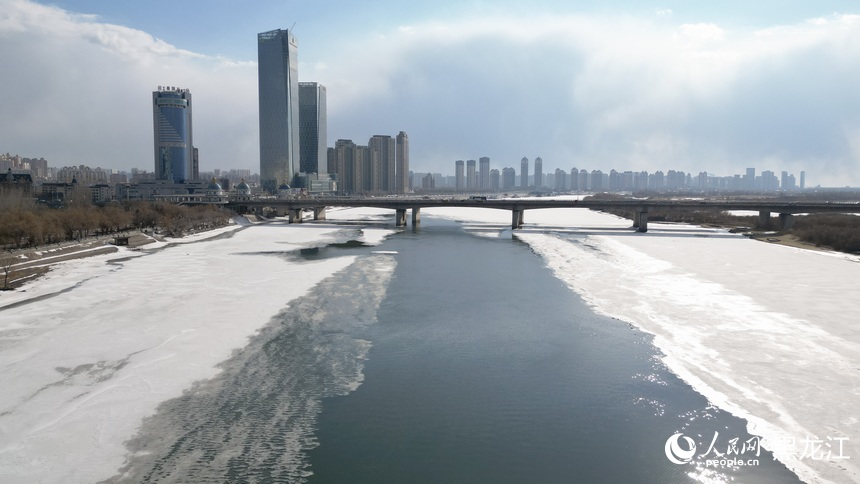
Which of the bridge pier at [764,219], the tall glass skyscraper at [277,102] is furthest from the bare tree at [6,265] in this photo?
the tall glass skyscraper at [277,102]

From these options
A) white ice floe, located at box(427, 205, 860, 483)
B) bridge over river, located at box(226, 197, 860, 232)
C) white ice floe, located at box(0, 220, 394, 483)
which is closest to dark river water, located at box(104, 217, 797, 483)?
white ice floe, located at box(0, 220, 394, 483)

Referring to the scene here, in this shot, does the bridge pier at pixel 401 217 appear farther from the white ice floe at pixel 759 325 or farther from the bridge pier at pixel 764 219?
the bridge pier at pixel 764 219

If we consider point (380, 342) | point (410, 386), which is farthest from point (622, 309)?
point (410, 386)

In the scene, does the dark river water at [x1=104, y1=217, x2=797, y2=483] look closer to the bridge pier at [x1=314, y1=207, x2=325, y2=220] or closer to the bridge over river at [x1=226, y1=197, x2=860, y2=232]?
the bridge over river at [x1=226, y1=197, x2=860, y2=232]

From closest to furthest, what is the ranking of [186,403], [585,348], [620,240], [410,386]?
[186,403] < [410,386] < [585,348] < [620,240]

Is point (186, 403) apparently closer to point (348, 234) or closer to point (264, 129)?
point (348, 234)

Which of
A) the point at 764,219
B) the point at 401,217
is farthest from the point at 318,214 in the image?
the point at 764,219
